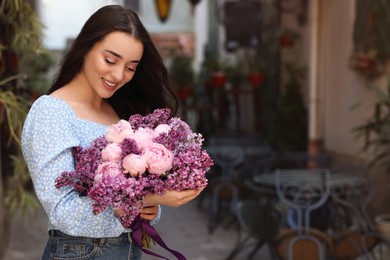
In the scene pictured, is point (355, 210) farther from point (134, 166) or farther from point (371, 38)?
point (134, 166)

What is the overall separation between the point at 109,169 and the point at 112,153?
0.05m

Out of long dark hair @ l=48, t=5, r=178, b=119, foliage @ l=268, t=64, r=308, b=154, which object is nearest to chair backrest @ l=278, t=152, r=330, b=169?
foliage @ l=268, t=64, r=308, b=154

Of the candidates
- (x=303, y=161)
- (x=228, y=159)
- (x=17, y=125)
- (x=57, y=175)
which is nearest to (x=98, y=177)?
(x=57, y=175)

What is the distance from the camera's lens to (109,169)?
1.61 m

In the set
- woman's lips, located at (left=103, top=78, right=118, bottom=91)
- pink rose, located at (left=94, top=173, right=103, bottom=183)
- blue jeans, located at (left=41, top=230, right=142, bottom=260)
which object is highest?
woman's lips, located at (left=103, top=78, right=118, bottom=91)

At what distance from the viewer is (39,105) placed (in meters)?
1.78

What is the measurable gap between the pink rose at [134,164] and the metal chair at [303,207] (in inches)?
105

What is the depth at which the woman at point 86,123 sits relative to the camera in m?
1.68

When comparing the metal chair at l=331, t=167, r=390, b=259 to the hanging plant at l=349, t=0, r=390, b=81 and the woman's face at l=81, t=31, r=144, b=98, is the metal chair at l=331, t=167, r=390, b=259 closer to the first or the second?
the hanging plant at l=349, t=0, r=390, b=81

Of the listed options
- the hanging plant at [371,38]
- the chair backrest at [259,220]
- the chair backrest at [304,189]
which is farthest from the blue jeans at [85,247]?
the hanging plant at [371,38]

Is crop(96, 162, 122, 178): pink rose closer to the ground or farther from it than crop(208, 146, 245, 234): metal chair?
farther from it

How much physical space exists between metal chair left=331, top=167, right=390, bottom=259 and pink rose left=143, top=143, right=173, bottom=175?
3.05 meters

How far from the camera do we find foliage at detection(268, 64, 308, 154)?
8.45m

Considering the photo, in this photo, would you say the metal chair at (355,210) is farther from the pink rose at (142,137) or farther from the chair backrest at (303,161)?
the pink rose at (142,137)
